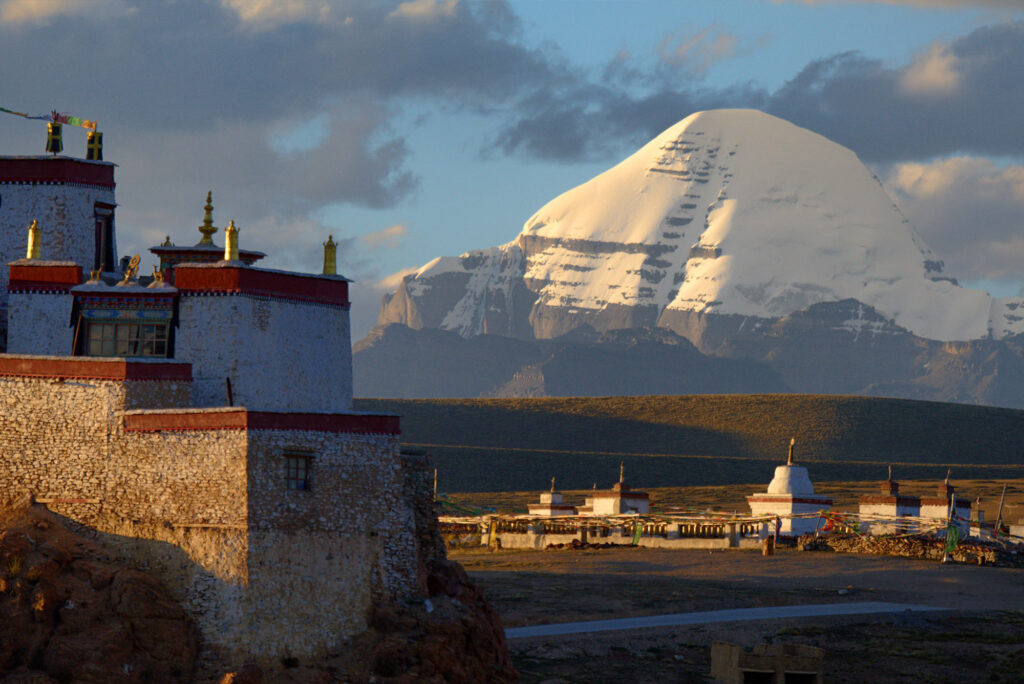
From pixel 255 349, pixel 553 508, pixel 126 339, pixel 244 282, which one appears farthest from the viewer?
pixel 553 508

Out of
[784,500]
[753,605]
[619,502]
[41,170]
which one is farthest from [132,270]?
[619,502]

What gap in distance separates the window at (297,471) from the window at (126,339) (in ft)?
17.8

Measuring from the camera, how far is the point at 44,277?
3766 centimetres

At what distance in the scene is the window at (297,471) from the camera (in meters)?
32.2

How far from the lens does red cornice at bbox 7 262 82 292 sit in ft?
123

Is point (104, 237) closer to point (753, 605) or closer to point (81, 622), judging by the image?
point (81, 622)

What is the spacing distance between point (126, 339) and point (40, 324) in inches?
85.1

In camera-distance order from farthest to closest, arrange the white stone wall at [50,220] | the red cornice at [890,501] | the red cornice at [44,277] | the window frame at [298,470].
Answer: the red cornice at [890,501]
the white stone wall at [50,220]
the red cornice at [44,277]
the window frame at [298,470]

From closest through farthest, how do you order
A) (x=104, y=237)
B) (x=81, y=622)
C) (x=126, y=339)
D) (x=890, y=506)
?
(x=81, y=622)
(x=126, y=339)
(x=104, y=237)
(x=890, y=506)

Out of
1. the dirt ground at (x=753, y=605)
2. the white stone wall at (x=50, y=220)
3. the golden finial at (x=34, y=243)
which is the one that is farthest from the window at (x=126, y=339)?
the dirt ground at (x=753, y=605)

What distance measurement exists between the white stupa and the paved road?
16.0 metres

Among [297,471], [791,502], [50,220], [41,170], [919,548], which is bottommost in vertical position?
[919,548]

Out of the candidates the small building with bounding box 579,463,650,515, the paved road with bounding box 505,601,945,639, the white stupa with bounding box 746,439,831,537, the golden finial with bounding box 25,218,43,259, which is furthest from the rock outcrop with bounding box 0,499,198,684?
the small building with bounding box 579,463,650,515

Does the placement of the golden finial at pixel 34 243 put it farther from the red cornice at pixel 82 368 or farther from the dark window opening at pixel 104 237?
the red cornice at pixel 82 368
